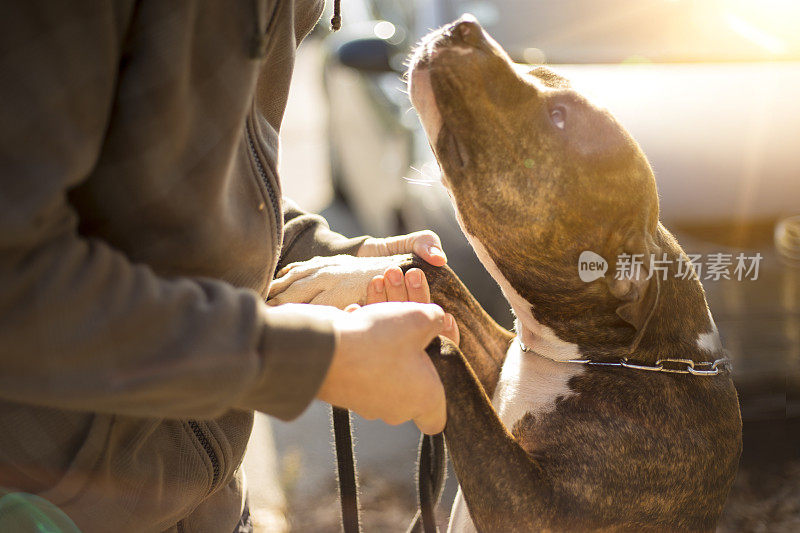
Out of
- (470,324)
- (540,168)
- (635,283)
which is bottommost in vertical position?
(470,324)

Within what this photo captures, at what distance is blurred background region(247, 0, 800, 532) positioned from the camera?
318 centimetres

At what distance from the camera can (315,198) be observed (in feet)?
26.2

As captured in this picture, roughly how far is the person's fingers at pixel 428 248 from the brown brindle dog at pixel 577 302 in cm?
4

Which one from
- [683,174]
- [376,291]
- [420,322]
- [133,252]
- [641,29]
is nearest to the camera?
[133,252]

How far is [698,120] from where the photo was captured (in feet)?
11.3

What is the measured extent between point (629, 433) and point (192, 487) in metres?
1.28

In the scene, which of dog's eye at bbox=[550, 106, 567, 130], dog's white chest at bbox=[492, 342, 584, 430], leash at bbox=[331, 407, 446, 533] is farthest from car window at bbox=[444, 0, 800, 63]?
leash at bbox=[331, 407, 446, 533]

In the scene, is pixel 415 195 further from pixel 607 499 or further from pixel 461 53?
pixel 607 499

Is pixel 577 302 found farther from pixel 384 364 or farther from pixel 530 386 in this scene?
pixel 384 364

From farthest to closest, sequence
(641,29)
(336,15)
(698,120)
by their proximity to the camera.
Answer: (641,29), (698,120), (336,15)

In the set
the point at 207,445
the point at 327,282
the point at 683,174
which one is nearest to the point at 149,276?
the point at 207,445

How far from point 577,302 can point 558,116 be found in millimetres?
628

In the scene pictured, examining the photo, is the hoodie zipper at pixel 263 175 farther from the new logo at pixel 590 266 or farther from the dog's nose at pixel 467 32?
the new logo at pixel 590 266

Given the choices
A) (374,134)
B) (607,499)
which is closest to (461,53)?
(607,499)
